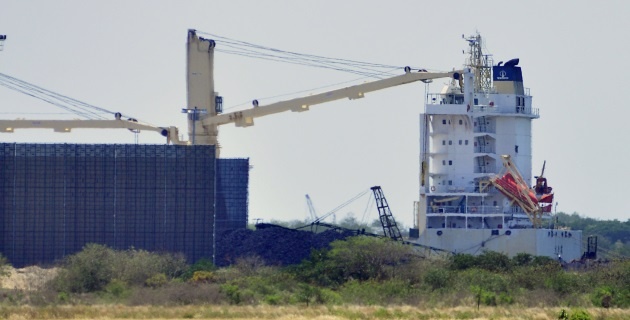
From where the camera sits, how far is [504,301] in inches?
3851

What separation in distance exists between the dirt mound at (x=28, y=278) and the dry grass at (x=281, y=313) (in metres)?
16.4

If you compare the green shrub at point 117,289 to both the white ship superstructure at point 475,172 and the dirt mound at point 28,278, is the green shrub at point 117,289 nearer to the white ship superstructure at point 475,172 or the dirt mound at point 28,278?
the dirt mound at point 28,278

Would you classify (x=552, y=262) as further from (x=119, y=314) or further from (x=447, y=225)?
(x=119, y=314)

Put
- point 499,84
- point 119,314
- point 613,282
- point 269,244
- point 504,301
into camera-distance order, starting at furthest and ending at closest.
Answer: point 499,84 < point 269,244 < point 613,282 < point 504,301 < point 119,314

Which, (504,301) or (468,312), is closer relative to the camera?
(468,312)

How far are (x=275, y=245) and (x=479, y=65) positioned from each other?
1844 cm

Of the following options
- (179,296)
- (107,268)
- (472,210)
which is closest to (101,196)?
(107,268)

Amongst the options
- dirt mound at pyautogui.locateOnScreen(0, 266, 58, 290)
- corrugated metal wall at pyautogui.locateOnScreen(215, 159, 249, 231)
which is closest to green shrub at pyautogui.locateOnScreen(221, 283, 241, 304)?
dirt mound at pyautogui.locateOnScreen(0, 266, 58, 290)

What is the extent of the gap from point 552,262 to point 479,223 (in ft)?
51.1

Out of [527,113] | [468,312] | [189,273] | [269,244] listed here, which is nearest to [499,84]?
[527,113]

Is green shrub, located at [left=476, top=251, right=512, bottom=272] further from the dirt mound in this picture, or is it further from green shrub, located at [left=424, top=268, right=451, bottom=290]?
the dirt mound

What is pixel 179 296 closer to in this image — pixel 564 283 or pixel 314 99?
pixel 564 283

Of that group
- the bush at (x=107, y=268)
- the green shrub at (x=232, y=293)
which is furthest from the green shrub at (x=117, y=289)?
the green shrub at (x=232, y=293)

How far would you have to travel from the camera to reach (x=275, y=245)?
411 ft
